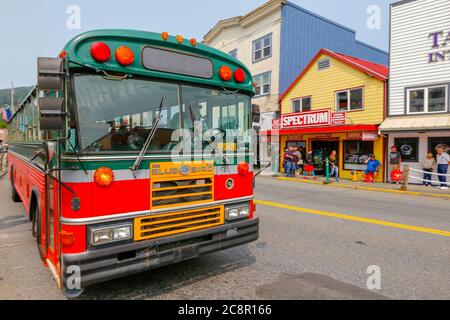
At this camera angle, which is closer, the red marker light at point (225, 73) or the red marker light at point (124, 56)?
the red marker light at point (124, 56)

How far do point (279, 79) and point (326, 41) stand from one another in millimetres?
6087

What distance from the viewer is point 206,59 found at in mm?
3992

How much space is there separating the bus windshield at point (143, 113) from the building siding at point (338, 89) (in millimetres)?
14724

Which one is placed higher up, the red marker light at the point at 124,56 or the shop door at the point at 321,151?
the red marker light at the point at 124,56

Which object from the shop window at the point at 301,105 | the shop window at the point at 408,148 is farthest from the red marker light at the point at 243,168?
the shop window at the point at 301,105

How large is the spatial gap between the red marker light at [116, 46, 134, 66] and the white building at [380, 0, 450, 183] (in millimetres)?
14266

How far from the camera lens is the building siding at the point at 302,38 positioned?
2333 centimetres

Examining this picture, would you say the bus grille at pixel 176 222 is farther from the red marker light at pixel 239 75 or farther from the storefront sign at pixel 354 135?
the storefront sign at pixel 354 135

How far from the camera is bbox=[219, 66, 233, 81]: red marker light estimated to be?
4.11 meters

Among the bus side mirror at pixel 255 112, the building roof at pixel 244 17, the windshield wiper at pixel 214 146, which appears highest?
the building roof at pixel 244 17

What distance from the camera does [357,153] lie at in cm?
1716

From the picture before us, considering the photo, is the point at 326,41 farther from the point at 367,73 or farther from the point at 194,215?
the point at 194,215

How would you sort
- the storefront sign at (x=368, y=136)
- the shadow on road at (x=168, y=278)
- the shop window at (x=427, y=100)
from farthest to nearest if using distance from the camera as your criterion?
the storefront sign at (x=368, y=136) → the shop window at (x=427, y=100) → the shadow on road at (x=168, y=278)
